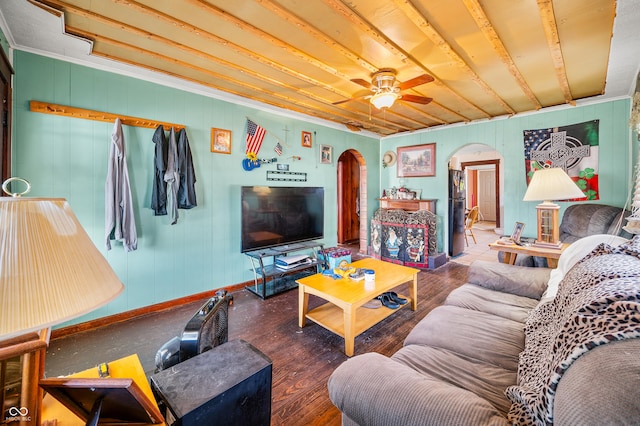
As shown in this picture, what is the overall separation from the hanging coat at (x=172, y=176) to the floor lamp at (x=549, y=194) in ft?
11.5

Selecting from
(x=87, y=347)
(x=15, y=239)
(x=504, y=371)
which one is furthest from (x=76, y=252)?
(x=87, y=347)

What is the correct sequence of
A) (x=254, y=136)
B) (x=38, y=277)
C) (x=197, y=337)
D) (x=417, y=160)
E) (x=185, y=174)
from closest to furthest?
(x=38, y=277), (x=197, y=337), (x=185, y=174), (x=254, y=136), (x=417, y=160)

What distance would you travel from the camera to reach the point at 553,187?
8.19 feet

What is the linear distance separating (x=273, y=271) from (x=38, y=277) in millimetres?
2961

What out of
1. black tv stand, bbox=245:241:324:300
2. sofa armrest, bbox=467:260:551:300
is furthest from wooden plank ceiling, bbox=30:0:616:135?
Result: black tv stand, bbox=245:241:324:300

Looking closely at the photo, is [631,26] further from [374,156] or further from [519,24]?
[374,156]

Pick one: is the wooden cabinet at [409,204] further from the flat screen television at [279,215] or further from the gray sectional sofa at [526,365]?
the gray sectional sofa at [526,365]


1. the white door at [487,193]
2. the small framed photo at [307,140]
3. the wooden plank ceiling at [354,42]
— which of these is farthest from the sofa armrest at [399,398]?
the white door at [487,193]

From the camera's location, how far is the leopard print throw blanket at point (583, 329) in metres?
0.71

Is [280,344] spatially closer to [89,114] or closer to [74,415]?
[74,415]

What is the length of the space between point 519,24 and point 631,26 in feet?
2.56

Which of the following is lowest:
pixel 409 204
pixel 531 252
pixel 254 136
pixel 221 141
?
pixel 531 252

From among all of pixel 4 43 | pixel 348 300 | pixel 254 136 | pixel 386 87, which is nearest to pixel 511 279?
pixel 348 300

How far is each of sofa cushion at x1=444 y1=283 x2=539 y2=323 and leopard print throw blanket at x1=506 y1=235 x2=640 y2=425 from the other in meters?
0.69
